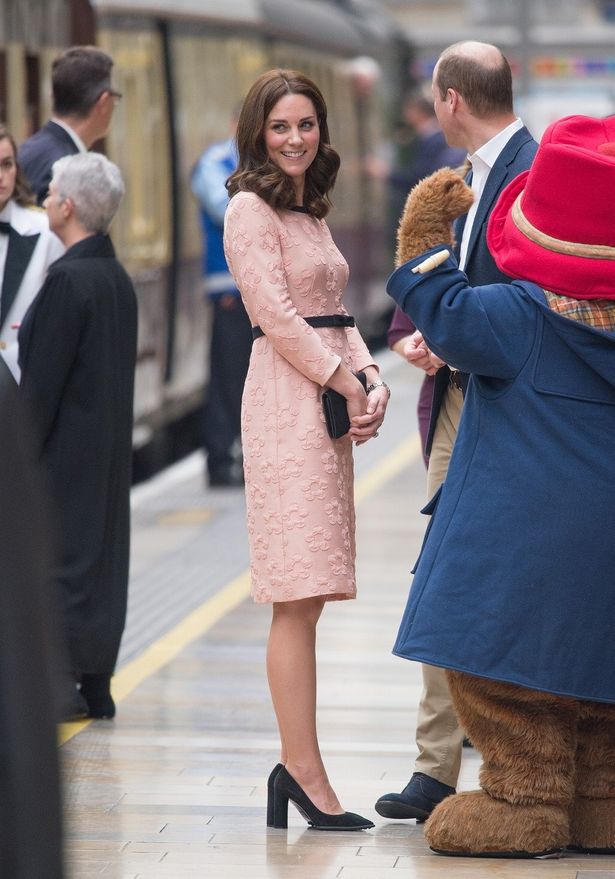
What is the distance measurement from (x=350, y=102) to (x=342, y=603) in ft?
50.1

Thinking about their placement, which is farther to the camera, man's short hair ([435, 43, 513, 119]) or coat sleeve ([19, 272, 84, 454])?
coat sleeve ([19, 272, 84, 454])

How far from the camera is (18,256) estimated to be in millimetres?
6082

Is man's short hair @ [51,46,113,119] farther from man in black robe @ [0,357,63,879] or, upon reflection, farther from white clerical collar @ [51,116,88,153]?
man in black robe @ [0,357,63,879]

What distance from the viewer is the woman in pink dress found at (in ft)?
14.8

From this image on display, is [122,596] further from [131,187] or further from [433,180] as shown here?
[131,187]

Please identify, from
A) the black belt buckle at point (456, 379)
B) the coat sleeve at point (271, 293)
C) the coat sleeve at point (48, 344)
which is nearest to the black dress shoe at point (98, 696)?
the coat sleeve at point (48, 344)

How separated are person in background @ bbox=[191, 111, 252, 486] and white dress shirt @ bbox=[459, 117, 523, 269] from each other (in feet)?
19.4

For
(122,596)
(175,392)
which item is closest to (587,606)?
(122,596)

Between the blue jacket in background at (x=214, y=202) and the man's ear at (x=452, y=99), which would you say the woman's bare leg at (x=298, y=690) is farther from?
the blue jacket in background at (x=214, y=202)

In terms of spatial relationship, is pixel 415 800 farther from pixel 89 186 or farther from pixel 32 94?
pixel 32 94

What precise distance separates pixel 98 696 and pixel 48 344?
1089mm

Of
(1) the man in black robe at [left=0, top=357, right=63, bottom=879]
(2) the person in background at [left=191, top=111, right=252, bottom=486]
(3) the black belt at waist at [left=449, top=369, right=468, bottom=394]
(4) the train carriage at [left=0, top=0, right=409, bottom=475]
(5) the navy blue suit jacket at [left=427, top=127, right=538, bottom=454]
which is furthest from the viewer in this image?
A: (2) the person in background at [left=191, top=111, right=252, bottom=486]

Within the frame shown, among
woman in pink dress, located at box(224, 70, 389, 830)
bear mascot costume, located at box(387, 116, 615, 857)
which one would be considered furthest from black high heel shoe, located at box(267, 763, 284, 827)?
bear mascot costume, located at box(387, 116, 615, 857)

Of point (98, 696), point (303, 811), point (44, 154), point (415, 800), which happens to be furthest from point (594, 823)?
point (44, 154)
